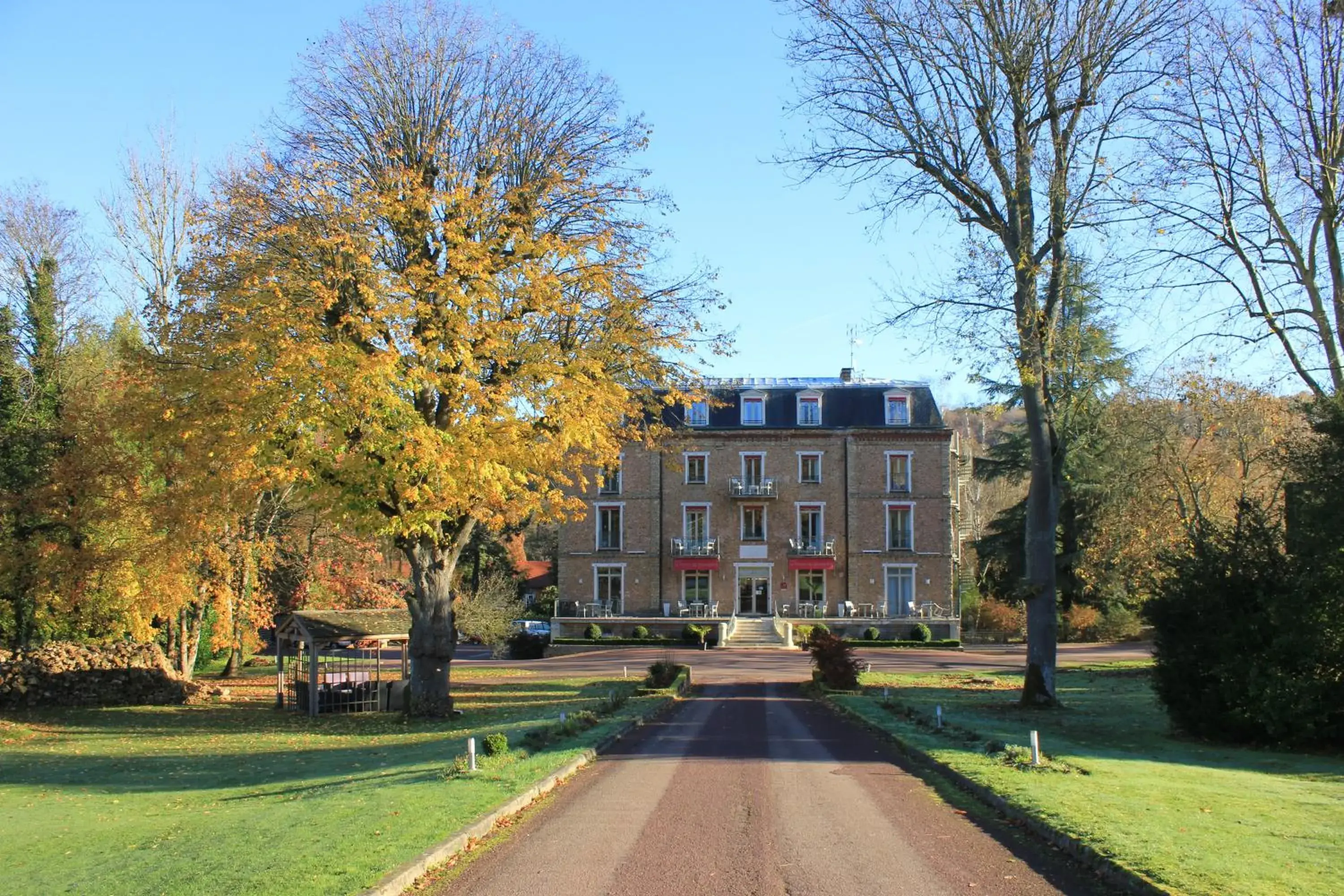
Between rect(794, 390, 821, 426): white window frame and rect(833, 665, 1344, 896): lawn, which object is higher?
rect(794, 390, 821, 426): white window frame

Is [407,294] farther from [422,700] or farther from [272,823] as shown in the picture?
[272,823]

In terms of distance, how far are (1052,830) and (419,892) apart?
549 centimetres

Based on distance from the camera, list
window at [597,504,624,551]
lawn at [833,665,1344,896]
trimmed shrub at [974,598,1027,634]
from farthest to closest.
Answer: window at [597,504,624,551], trimmed shrub at [974,598,1027,634], lawn at [833,665,1344,896]

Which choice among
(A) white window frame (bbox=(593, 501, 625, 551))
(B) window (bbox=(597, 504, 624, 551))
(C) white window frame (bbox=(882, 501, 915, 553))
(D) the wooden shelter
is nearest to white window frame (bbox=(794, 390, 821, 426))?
(C) white window frame (bbox=(882, 501, 915, 553))

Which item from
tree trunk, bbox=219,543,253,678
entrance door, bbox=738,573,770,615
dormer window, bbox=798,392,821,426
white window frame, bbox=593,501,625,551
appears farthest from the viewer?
dormer window, bbox=798,392,821,426

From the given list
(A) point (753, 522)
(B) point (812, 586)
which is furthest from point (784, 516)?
(B) point (812, 586)

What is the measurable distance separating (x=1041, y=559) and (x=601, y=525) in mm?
34847

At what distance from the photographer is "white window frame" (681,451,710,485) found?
2172 inches

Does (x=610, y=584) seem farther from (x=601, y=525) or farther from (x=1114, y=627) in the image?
(x=1114, y=627)

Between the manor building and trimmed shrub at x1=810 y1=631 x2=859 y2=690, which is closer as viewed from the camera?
trimmed shrub at x1=810 y1=631 x2=859 y2=690

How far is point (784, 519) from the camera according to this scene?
5466cm

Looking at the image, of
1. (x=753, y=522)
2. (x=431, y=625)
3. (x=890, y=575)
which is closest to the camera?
(x=431, y=625)

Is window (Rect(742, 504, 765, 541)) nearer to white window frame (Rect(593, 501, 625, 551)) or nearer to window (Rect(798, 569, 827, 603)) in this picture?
window (Rect(798, 569, 827, 603))

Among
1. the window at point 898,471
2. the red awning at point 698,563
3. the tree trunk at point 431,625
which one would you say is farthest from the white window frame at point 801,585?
the tree trunk at point 431,625
